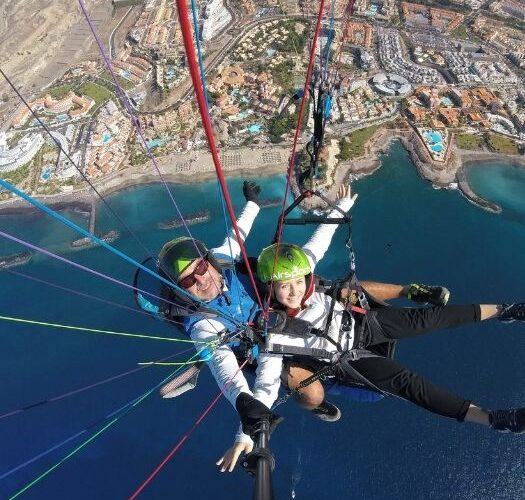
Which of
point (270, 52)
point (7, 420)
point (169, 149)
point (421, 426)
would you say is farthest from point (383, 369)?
point (270, 52)

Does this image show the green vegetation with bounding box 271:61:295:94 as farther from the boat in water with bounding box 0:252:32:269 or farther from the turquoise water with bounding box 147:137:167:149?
the boat in water with bounding box 0:252:32:269

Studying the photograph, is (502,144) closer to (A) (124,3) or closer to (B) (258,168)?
(B) (258,168)

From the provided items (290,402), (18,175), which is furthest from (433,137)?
(18,175)

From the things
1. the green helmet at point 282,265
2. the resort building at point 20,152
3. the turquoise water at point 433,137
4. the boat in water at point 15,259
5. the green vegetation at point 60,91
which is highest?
the green helmet at point 282,265

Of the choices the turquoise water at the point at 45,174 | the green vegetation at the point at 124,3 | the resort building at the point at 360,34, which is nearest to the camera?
the turquoise water at the point at 45,174

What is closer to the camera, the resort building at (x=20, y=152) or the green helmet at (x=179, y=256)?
Result: the green helmet at (x=179, y=256)

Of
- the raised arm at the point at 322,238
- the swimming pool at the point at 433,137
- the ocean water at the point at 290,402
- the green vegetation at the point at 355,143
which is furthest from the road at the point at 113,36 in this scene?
the raised arm at the point at 322,238

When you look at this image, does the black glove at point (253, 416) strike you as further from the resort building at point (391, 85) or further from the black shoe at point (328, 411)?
the resort building at point (391, 85)

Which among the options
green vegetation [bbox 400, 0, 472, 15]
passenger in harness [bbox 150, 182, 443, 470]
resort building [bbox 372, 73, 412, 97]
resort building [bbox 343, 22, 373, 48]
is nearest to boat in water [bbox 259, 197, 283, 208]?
resort building [bbox 372, 73, 412, 97]
